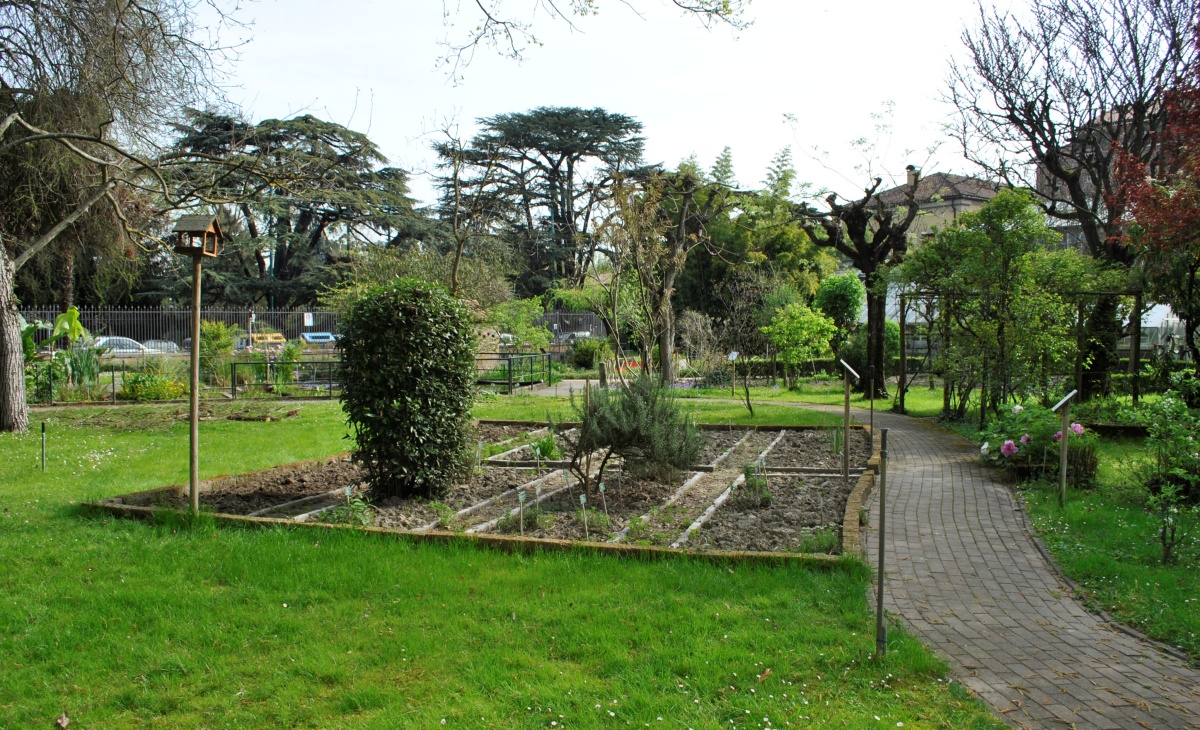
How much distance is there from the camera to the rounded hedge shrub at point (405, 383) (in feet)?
21.9

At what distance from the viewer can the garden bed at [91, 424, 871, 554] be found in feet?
19.6

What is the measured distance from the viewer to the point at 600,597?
4.48 m

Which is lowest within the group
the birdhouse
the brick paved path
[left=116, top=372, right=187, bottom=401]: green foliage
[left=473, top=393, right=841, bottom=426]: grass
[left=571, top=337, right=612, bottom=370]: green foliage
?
the brick paved path

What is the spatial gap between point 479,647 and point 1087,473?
21.7 feet

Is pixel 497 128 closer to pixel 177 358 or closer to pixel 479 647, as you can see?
pixel 177 358

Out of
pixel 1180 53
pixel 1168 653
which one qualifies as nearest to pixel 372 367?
pixel 1168 653

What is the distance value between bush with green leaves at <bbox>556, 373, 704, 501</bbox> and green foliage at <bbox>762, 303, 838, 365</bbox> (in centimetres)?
1344

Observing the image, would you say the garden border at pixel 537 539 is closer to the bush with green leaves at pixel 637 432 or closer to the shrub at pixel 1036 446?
the bush with green leaves at pixel 637 432

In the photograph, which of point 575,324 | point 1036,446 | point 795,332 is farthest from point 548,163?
point 1036,446

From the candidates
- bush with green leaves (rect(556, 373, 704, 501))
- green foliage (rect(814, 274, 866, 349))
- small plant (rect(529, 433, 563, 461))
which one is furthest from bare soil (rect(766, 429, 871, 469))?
green foliage (rect(814, 274, 866, 349))

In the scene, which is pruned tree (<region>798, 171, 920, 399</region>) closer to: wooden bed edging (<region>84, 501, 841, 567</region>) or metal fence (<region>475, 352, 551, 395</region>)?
metal fence (<region>475, 352, 551, 395</region>)

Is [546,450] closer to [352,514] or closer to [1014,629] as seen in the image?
[352,514]

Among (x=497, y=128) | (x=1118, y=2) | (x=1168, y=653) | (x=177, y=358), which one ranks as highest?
(x=497, y=128)

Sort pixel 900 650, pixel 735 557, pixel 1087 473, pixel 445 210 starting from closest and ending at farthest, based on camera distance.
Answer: pixel 900 650 < pixel 735 557 < pixel 1087 473 < pixel 445 210
